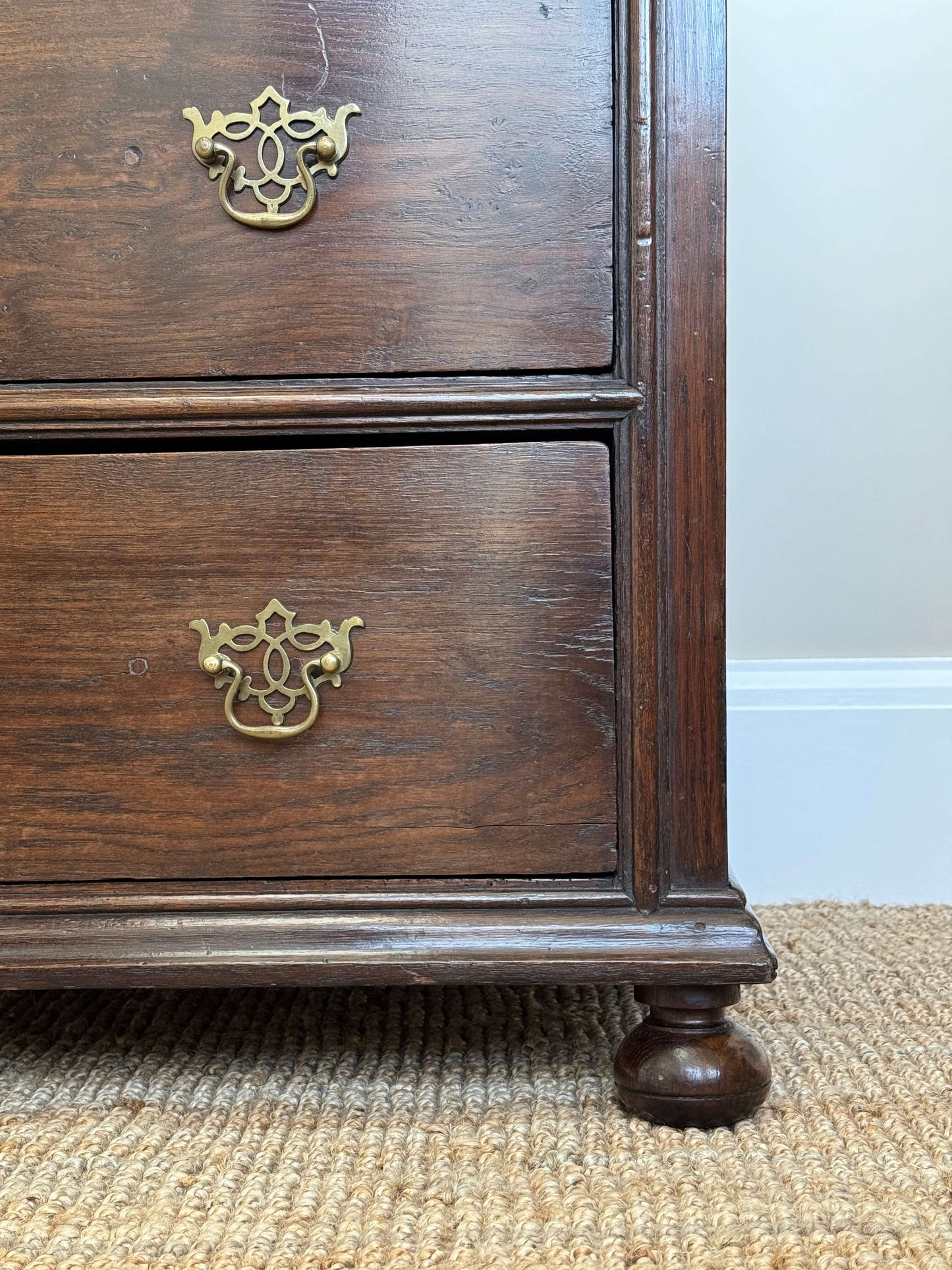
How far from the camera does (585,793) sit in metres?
0.56

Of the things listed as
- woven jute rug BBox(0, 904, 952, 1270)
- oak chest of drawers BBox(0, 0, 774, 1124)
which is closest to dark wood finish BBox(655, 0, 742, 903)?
oak chest of drawers BBox(0, 0, 774, 1124)

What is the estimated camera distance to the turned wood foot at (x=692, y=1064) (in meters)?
0.54

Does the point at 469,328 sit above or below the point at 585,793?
above

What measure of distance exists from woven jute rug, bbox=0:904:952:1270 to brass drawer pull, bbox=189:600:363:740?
193mm

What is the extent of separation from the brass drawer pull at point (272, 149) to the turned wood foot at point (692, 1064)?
16.5 inches

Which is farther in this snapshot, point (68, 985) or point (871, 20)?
point (871, 20)

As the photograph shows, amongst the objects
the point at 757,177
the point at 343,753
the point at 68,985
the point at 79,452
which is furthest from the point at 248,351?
the point at 757,177

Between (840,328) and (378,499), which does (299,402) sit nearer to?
(378,499)

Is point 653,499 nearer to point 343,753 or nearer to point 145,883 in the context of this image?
point 343,753

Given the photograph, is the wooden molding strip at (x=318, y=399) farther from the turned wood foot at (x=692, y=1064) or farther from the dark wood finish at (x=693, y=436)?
the turned wood foot at (x=692, y=1064)

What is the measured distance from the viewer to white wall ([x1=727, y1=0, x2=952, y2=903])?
0.94m

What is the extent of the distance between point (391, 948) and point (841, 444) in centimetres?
62

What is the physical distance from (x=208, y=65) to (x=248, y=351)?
0.14m

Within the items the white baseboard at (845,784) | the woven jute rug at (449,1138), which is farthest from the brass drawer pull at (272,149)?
the white baseboard at (845,784)
